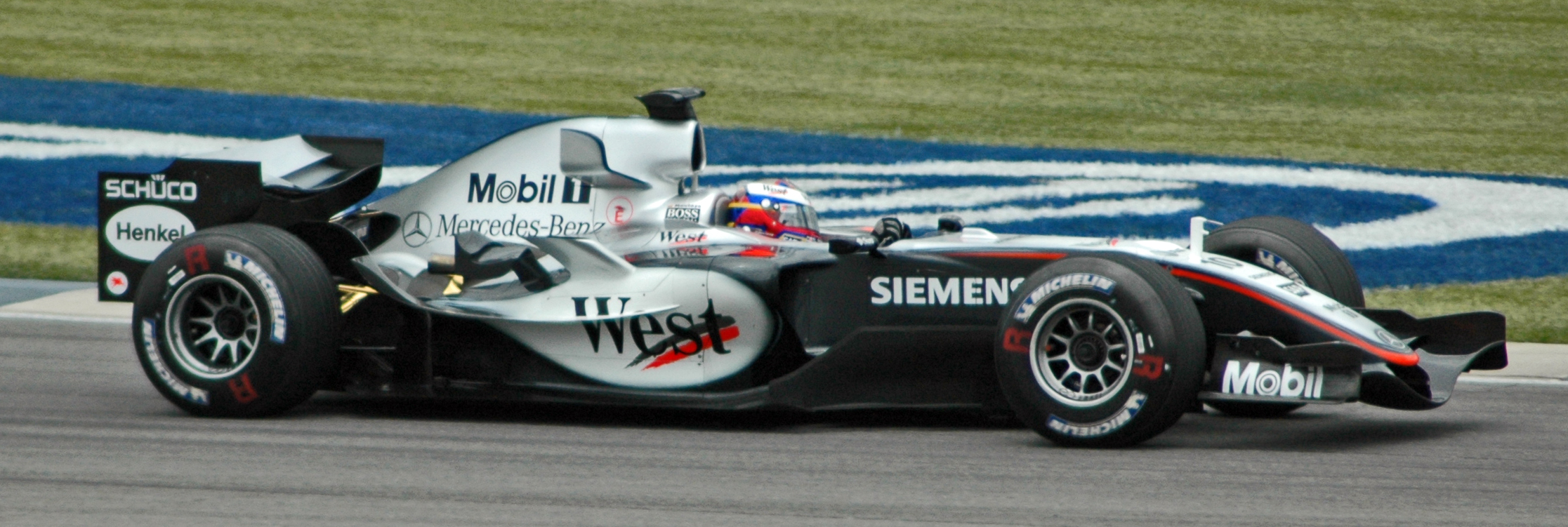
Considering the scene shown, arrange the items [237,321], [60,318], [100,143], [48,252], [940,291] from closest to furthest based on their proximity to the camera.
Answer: [940,291] → [237,321] → [60,318] → [48,252] → [100,143]

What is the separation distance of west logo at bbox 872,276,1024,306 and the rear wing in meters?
2.35

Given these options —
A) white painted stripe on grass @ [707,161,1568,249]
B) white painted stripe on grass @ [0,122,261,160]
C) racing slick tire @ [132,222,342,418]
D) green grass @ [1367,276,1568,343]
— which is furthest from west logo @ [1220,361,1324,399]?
white painted stripe on grass @ [0,122,261,160]

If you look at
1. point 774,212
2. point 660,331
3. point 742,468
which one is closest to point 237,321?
→ point 660,331

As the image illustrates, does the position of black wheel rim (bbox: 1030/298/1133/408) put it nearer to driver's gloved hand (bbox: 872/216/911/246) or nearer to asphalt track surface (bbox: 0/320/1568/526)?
asphalt track surface (bbox: 0/320/1568/526)

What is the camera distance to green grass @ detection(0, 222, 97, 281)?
1205cm

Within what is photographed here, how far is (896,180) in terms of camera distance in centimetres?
1470

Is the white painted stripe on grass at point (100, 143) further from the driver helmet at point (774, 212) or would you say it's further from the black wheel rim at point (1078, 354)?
the black wheel rim at point (1078, 354)

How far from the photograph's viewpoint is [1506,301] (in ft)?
35.4

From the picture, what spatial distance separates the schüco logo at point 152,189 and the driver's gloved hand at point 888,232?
273cm

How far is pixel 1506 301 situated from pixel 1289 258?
13.9 feet

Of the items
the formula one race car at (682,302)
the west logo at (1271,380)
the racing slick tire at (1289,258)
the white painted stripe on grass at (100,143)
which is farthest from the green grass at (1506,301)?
the white painted stripe on grass at (100,143)

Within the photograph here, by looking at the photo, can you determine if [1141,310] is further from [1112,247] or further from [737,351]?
[737,351]

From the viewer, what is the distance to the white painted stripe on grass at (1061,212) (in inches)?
523

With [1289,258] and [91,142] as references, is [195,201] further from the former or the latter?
[91,142]
